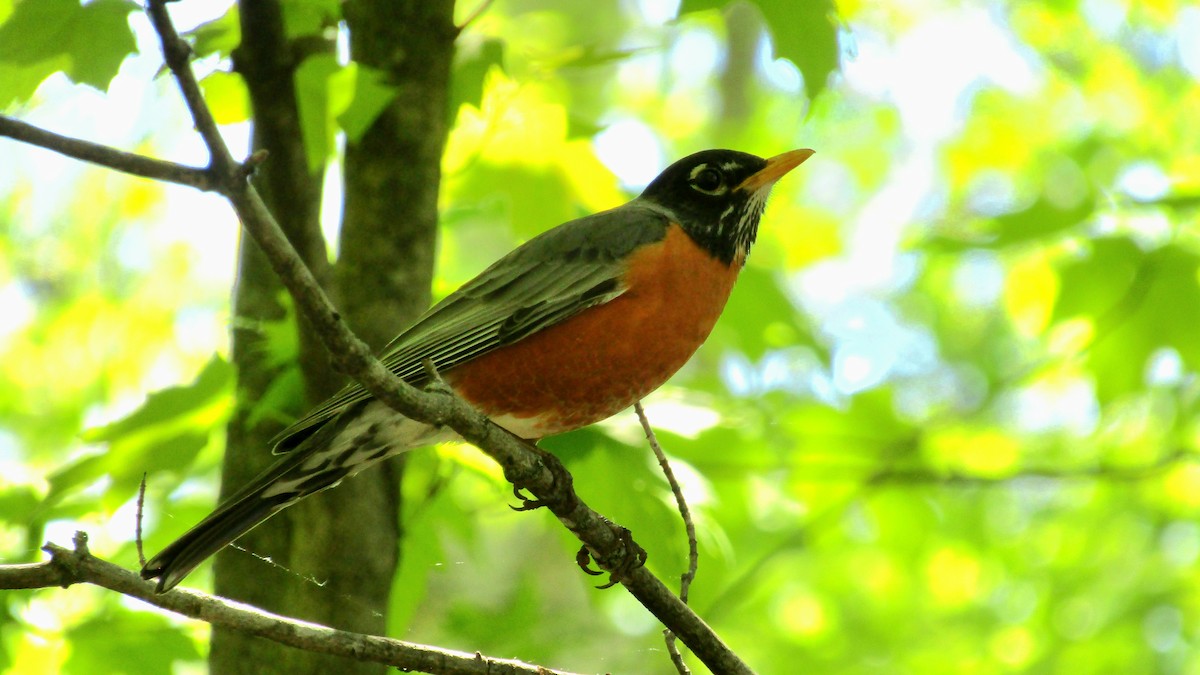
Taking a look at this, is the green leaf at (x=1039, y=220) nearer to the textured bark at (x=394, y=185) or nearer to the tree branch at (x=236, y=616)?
the textured bark at (x=394, y=185)

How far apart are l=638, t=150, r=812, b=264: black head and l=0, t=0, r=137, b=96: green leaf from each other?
1843 millimetres

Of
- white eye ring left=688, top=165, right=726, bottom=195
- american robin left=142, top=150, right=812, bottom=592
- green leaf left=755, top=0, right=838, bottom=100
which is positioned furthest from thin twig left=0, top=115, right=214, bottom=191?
white eye ring left=688, top=165, right=726, bottom=195

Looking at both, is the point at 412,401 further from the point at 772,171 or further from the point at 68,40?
the point at 772,171

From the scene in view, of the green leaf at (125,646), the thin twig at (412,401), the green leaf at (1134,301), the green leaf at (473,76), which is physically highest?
the green leaf at (473,76)

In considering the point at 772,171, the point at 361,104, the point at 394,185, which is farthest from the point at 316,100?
the point at 772,171

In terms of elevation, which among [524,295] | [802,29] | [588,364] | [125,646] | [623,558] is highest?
[802,29]

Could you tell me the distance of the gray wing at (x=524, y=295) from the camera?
3.02 m

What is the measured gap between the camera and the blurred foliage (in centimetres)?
318

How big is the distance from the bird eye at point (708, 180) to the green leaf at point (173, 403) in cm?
180

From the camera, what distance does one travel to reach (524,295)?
3295 mm

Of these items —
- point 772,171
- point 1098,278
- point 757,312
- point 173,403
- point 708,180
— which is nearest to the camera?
point 173,403

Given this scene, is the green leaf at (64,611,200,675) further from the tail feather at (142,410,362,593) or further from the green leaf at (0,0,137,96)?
the green leaf at (0,0,137,96)

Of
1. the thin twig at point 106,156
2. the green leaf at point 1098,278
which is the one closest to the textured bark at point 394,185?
the thin twig at point 106,156

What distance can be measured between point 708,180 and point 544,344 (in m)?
1.15
